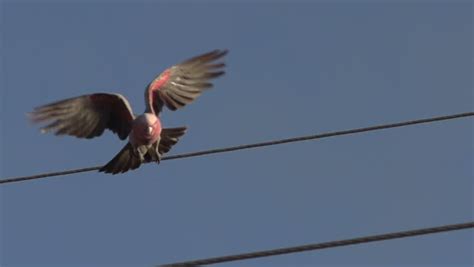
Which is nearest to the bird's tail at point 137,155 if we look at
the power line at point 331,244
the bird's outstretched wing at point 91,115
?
the bird's outstretched wing at point 91,115

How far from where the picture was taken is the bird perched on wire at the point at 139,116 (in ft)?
35.6

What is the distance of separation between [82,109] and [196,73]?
110cm

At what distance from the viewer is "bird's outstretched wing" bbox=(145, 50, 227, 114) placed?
11.5 m

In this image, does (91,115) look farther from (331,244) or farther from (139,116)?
(331,244)

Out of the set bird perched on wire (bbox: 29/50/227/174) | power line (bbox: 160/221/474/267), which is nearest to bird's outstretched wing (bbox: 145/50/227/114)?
bird perched on wire (bbox: 29/50/227/174)

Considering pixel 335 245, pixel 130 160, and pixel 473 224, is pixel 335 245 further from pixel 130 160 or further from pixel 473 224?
pixel 130 160

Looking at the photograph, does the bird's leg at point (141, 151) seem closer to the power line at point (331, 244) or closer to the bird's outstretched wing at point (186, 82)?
the bird's outstretched wing at point (186, 82)

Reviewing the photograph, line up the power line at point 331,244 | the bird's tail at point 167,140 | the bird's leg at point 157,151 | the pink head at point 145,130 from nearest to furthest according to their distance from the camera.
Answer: the power line at point 331,244
the pink head at point 145,130
the bird's leg at point 157,151
the bird's tail at point 167,140

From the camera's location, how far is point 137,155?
10891 mm

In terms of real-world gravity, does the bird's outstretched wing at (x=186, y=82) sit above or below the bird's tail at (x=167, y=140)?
above

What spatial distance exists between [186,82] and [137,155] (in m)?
1.04

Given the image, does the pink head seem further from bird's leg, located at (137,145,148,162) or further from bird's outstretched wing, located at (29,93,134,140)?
bird's outstretched wing, located at (29,93,134,140)

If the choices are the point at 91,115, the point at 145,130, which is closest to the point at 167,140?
the point at 145,130

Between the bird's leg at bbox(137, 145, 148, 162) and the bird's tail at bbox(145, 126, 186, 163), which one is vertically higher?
the bird's tail at bbox(145, 126, 186, 163)
